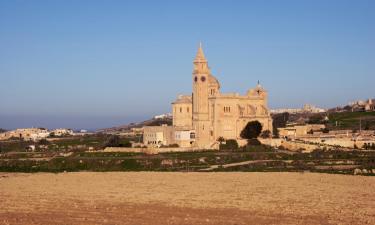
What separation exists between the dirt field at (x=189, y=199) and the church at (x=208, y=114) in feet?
71.2

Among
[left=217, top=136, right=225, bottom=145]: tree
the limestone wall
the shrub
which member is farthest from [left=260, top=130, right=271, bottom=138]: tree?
the limestone wall

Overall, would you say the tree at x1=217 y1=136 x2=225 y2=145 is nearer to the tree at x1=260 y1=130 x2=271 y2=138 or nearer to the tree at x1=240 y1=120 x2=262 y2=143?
the tree at x1=240 y1=120 x2=262 y2=143

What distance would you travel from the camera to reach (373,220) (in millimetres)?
29875

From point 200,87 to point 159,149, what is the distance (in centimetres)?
1008

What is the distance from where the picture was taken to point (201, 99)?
76625 millimetres

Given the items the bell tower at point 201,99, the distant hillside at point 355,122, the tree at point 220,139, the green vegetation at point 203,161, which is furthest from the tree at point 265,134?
the distant hillside at point 355,122

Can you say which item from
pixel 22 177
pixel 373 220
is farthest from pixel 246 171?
pixel 373 220

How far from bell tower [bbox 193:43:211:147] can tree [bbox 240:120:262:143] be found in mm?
4543

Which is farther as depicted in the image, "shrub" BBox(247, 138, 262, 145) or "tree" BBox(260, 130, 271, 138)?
"tree" BBox(260, 130, 271, 138)

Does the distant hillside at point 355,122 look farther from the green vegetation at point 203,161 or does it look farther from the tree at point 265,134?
the green vegetation at point 203,161

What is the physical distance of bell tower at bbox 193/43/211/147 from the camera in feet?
249

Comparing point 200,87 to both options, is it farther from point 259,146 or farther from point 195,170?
point 195,170

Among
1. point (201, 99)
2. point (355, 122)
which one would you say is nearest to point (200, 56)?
point (201, 99)

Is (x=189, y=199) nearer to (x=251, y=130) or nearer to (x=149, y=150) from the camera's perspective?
(x=149, y=150)
